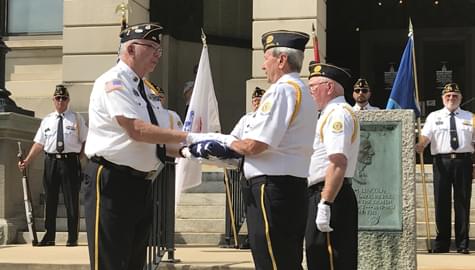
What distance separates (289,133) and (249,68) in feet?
46.7

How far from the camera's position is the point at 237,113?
1869cm

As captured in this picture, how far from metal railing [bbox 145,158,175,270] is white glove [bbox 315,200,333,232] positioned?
264 centimetres

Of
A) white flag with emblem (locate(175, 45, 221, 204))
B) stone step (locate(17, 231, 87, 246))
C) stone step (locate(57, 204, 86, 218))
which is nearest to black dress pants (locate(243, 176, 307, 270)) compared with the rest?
white flag with emblem (locate(175, 45, 221, 204))

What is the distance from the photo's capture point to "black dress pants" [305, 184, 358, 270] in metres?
5.65

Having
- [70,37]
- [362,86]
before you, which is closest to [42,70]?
[70,37]

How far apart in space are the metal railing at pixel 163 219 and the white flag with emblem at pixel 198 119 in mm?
181

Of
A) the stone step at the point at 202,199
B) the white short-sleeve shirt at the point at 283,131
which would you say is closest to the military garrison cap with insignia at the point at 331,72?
the white short-sleeve shirt at the point at 283,131

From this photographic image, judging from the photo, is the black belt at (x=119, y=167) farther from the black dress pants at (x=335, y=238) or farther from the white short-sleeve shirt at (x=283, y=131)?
the black dress pants at (x=335, y=238)

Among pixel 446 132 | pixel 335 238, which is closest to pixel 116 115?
pixel 335 238

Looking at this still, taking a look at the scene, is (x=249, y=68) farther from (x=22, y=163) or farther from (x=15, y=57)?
(x=22, y=163)

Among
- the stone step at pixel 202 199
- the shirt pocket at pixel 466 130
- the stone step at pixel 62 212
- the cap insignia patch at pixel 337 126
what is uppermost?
the shirt pocket at pixel 466 130

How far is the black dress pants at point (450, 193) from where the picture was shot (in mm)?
10484

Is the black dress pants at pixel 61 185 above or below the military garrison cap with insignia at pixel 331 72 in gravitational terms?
below

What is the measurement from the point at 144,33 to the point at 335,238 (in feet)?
6.52
